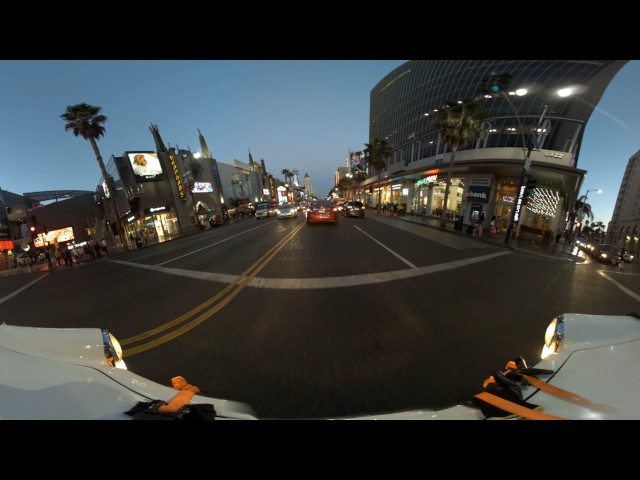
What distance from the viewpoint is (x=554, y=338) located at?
2.03m

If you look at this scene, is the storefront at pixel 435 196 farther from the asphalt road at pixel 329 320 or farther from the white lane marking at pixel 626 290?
the asphalt road at pixel 329 320

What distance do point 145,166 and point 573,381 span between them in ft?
121

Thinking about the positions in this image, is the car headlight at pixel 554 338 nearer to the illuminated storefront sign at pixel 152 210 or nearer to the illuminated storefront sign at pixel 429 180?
the illuminated storefront sign at pixel 429 180

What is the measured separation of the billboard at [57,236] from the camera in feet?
92.5

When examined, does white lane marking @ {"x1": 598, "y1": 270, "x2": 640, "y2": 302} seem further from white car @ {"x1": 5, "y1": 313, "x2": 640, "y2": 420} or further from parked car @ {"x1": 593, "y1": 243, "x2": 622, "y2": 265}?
parked car @ {"x1": 593, "y1": 243, "x2": 622, "y2": 265}

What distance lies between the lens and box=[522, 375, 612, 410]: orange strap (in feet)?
4.55

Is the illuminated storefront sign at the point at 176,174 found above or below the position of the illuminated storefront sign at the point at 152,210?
above

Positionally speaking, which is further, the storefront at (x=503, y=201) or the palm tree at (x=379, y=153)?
the palm tree at (x=379, y=153)

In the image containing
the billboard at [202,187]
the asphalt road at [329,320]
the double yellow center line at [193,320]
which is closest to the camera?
the asphalt road at [329,320]

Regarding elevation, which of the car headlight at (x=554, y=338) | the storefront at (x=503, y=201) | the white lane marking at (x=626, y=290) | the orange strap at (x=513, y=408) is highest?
the storefront at (x=503, y=201)

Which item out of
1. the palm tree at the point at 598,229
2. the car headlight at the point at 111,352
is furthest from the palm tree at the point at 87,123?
the palm tree at the point at 598,229

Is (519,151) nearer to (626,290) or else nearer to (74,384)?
(626,290)

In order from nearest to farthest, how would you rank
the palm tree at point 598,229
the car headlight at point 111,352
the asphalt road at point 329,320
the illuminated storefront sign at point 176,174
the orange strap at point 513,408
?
the orange strap at point 513,408 → the car headlight at point 111,352 → the asphalt road at point 329,320 → the illuminated storefront sign at point 176,174 → the palm tree at point 598,229

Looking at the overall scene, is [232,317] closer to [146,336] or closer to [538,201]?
[146,336]
